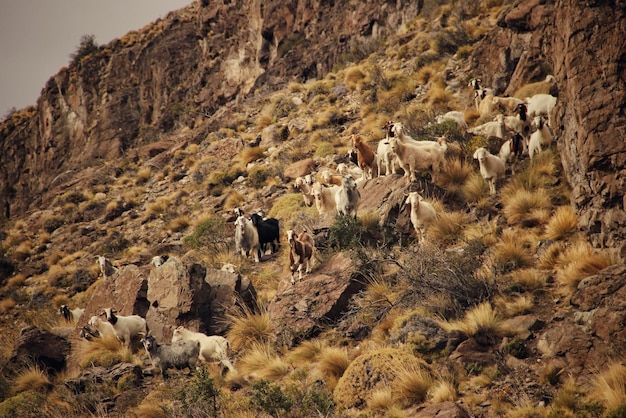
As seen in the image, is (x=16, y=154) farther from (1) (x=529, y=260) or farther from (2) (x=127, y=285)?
(1) (x=529, y=260)

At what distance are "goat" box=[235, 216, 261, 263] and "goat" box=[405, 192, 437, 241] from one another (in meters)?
5.44

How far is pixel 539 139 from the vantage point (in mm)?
14031

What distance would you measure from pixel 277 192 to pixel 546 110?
10.5m

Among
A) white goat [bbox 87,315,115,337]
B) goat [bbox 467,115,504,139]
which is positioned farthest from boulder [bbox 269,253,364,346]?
goat [bbox 467,115,504,139]

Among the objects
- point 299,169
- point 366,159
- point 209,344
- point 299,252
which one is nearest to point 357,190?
point 366,159

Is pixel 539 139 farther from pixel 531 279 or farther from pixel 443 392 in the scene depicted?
pixel 443 392

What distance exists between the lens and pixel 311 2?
38.9 meters

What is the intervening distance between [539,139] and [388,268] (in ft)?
18.2

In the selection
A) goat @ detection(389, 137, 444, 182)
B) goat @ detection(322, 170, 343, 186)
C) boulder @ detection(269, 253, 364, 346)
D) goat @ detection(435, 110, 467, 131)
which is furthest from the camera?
goat @ detection(435, 110, 467, 131)

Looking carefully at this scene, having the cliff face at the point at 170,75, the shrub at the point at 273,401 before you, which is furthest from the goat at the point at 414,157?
the cliff face at the point at 170,75

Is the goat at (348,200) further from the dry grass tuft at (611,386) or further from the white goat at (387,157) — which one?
the dry grass tuft at (611,386)

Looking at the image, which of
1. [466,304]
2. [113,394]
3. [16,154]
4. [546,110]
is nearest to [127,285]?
[113,394]

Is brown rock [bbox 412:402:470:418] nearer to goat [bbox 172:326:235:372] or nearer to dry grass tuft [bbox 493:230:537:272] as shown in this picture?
dry grass tuft [bbox 493:230:537:272]

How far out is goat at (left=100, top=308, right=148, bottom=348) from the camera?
13.2 m
